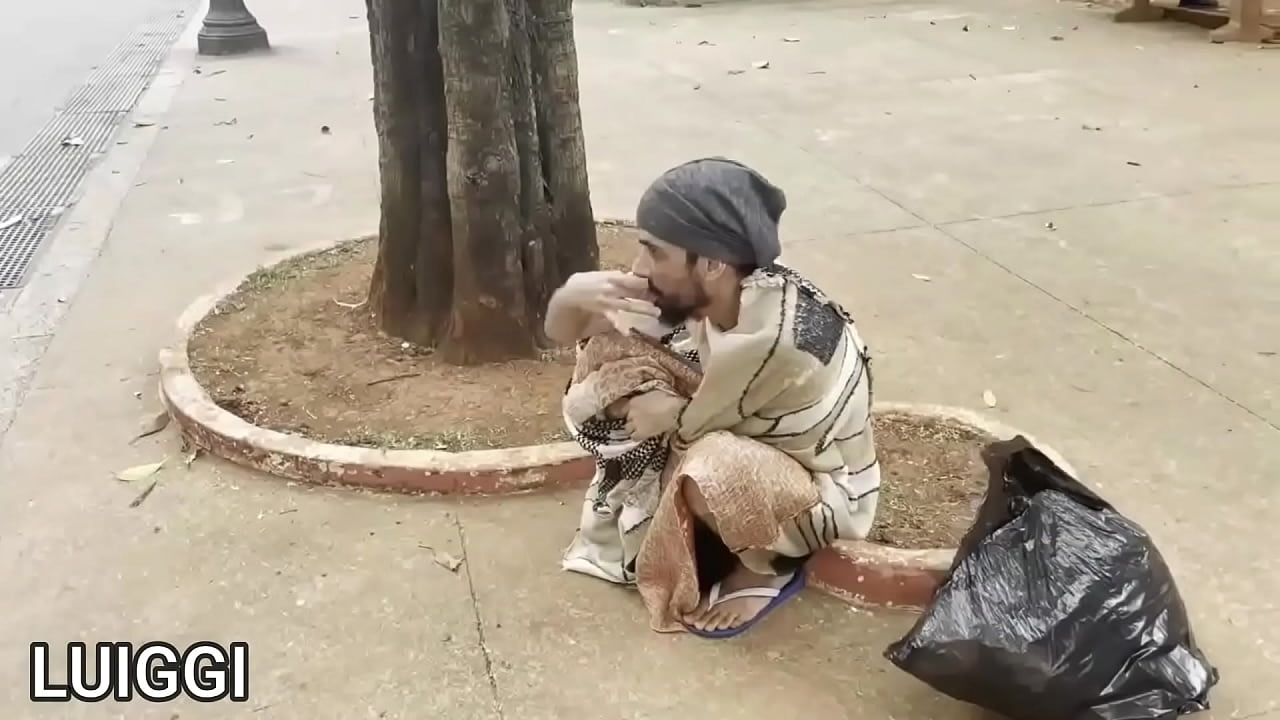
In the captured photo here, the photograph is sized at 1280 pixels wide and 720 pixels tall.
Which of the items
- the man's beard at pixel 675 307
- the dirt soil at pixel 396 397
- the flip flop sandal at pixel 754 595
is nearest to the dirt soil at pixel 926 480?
the dirt soil at pixel 396 397

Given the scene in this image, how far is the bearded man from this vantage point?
2557mm

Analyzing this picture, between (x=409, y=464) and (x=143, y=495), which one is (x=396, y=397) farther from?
(x=143, y=495)

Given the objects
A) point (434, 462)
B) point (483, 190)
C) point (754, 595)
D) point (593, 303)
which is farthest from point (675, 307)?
point (483, 190)

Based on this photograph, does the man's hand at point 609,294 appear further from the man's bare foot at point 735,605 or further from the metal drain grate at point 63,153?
the metal drain grate at point 63,153

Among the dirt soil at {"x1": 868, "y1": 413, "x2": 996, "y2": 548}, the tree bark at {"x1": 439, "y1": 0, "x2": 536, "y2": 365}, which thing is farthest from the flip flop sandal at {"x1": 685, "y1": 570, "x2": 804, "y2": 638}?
the tree bark at {"x1": 439, "y1": 0, "x2": 536, "y2": 365}

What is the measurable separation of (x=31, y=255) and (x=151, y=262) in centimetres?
69

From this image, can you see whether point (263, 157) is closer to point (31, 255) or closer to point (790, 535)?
point (31, 255)

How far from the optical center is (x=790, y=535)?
2.81 meters

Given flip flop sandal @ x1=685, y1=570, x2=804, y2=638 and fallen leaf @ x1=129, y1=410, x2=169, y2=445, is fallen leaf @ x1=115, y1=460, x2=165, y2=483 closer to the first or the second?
fallen leaf @ x1=129, y1=410, x2=169, y2=445

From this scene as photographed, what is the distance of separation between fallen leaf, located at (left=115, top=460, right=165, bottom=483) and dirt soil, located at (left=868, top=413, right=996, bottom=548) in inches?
84.1

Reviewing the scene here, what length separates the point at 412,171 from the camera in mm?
4023

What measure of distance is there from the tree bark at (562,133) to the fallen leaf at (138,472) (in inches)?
55.4

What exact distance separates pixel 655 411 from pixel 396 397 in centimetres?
132

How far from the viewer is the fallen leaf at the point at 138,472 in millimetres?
3549
